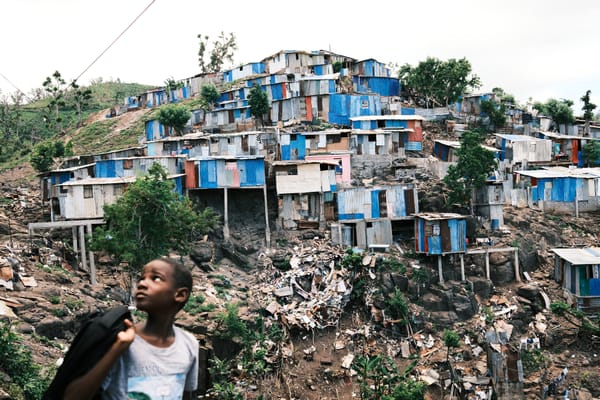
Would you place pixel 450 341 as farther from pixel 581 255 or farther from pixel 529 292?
pixel 581 255

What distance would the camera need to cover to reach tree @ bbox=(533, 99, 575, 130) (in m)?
38.7

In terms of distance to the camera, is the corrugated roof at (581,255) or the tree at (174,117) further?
the tree at (174,117)

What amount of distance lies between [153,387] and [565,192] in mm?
28876

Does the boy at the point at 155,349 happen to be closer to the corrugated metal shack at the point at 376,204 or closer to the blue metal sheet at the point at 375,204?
the corrugated metal shack at the point at 376,204

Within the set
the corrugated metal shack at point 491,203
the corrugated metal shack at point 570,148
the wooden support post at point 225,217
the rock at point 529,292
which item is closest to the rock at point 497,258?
the rock at point 529,292

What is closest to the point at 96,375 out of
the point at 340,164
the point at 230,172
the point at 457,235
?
the point at 457,235

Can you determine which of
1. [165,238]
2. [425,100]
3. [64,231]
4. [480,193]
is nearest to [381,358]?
[165,238]

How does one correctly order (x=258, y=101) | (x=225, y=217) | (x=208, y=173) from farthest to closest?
(x=258, y=101) < (x=208, y=173) < (x=225, y=217)

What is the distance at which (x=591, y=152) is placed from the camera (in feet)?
107

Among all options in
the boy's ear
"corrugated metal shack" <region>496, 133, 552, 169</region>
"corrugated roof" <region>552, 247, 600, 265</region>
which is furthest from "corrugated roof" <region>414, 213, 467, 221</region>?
the boy's ear

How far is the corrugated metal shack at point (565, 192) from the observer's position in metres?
27.7

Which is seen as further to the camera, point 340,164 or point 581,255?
point 340,164

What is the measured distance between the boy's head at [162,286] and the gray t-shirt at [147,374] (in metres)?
0.17

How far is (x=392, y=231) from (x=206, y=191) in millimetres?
8463
